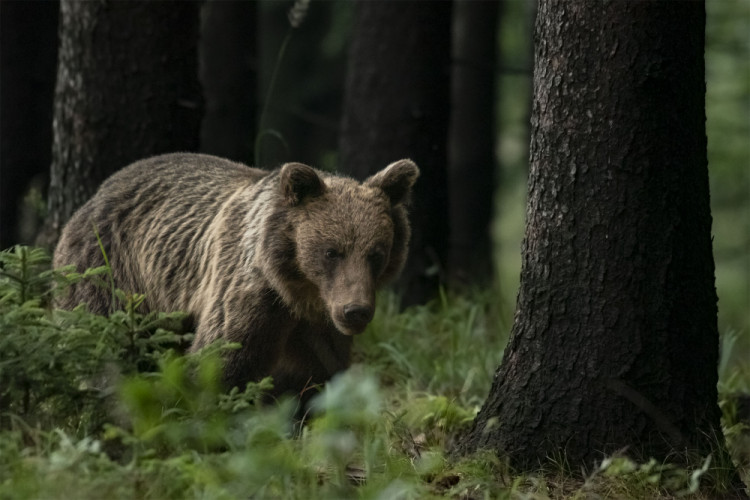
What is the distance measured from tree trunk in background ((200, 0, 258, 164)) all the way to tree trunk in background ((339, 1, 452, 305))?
4.86ft

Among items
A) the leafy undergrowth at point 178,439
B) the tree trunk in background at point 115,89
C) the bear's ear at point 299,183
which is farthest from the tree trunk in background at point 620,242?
the tree trunk in background at point 115,89

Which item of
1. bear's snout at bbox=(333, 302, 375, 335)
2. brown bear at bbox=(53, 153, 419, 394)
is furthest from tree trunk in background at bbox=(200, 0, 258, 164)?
bear's snout at bbox=(333, 302, 375, 335)

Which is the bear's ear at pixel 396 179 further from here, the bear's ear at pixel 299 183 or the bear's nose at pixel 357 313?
the bear's nose at pixel 357 313

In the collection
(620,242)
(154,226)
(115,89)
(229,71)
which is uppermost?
(229,71)

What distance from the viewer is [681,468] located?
4.54 m

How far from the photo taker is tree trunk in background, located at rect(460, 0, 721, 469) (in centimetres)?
449

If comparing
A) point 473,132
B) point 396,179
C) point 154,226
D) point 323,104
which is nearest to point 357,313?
point 396,179

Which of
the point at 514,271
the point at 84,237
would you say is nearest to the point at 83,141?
the point at 84,237

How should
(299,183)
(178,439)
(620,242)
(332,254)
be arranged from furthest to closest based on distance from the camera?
(299,183) < (332,254) < (620,242) < (178,439)

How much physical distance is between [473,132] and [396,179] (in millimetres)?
6513

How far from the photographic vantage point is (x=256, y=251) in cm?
547

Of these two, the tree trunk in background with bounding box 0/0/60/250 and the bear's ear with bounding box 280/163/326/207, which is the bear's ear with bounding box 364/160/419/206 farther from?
the tree trunk in background with bounding box 0/0/60/250

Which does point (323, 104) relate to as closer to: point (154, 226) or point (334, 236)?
point (154, 226)

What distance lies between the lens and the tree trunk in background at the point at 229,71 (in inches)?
381
